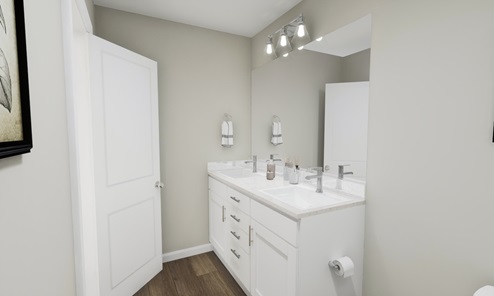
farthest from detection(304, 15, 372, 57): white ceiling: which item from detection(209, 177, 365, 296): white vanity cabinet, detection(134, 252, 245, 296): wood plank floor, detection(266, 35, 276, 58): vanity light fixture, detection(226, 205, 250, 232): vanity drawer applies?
detection(134, 252, 245, 296): wood plank floor

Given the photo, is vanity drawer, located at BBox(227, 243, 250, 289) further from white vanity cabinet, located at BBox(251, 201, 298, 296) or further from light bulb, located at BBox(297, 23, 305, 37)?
light bulb, located at BBox(297, 23, 305, 37)

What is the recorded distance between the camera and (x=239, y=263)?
2.04 meters

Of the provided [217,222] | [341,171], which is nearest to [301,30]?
[341,171]

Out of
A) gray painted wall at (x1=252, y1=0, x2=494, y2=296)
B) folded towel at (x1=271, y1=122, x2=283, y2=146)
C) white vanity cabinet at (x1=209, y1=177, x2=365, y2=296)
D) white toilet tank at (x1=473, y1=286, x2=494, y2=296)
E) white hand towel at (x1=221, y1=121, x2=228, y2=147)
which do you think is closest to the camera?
white toilet tank at (x1=473, y1=286, x2=494, y2=296)

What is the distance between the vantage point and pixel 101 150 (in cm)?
177

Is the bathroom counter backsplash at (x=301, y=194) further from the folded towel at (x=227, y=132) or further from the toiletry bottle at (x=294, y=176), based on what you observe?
the folded towel at (x=227, y=132)

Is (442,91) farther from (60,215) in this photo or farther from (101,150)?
(101,150)

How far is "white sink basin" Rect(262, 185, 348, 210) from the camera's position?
1677 mm

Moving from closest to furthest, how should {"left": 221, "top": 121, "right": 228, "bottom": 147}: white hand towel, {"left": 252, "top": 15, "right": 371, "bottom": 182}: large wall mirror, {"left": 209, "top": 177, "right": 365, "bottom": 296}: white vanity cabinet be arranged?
{"left": 209, "top": 177, "right": 365, "bottom": 296}: white vanity cabinet → {"left": 252, "top": 15, "right": 371, "bottom": 182}: large wall mirror → {"left": 221, "top": 121, "right": 228, "bottom": 147}: white hand towel

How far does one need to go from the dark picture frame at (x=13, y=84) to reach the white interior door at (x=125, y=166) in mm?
1227

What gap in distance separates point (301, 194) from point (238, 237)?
0.65 m

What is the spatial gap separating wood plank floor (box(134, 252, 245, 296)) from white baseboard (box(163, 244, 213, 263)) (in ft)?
0.14

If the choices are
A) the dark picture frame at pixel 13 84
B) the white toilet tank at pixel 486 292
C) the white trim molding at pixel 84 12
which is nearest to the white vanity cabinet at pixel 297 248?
the white toilet tank at pixel 486 292

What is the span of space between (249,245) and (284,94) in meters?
1.47
